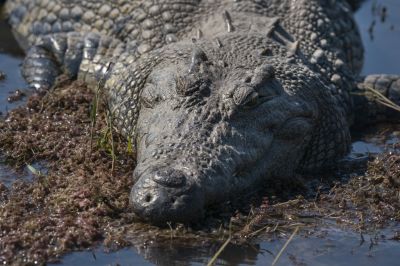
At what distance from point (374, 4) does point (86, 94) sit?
4396mm

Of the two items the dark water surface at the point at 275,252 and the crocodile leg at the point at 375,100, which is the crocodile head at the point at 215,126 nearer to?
the dark water surface at the point at 275,252

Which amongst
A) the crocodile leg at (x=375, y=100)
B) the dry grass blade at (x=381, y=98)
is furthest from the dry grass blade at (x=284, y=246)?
the crocodile leg at (x=375, y=100)

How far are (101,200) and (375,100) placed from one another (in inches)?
118

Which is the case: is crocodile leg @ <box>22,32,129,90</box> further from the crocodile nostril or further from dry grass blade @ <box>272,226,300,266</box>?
dry grass blade @ <box>272,226,300,266</box>

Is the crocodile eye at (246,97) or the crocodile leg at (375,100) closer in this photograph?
the crocodile eye at (246,97)

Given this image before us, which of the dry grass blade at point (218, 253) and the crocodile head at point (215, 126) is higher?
the crocodile head at point (215, 126)

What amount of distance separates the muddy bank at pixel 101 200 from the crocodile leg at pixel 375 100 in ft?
1.90

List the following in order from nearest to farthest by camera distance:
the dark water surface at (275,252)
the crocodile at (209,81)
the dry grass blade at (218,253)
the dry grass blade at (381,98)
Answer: the dry grass blade at (218,253), the dark water surface at (275,252), the crocodile at (209,81), the dry grass blade at (381,98)

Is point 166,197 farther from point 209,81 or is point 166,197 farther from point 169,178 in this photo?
point 209,81

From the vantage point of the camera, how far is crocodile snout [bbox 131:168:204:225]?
533cm

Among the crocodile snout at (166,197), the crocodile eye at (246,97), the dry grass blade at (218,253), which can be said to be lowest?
the dry grass blade at (218,253)

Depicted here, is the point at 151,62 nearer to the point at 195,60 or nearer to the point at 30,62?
the point at 195,60

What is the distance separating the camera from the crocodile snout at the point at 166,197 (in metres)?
5.33

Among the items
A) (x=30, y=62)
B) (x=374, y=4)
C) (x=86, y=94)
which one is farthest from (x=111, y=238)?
(x=374, y=4)
